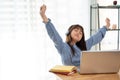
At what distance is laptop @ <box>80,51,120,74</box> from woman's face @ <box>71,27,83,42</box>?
0.86m

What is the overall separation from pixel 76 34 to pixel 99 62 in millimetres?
885

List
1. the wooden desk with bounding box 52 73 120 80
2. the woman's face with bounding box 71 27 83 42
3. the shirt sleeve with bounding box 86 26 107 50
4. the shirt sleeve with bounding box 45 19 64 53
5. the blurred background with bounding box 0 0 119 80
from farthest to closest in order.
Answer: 1. the blurred background with bounding box 0 0 119 80
2. the shirt sleeve with bounding box 86 26 107 50
3. the woman's face with bounding box 71 27 83 42
4. the shirt sleeve with bounding box 45 19 64 53
5. the wooden desk with bounding box 52 73 120 80

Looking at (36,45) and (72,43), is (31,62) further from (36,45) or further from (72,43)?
(72,43)

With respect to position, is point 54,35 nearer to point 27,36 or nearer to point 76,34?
point 76,34

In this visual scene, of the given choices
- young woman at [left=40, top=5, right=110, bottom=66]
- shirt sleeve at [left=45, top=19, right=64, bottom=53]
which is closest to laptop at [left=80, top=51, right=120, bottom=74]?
young woman at [left=40, top=5, right=110, bottom=66]

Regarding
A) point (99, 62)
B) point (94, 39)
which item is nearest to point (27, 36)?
point (94, 39)

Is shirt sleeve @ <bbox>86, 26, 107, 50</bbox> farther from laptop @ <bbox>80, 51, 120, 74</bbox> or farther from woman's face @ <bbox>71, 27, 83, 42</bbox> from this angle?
laptop @ <bbox>80, 51, 120, 74</bbox>

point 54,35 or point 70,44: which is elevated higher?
point 54,35

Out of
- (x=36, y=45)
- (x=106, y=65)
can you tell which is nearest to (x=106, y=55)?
(x=106, y=65)

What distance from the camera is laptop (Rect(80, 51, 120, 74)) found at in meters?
2.11

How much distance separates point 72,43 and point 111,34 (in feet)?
3.86

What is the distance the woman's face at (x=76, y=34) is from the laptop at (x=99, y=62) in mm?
860

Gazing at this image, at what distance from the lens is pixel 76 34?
2.99m

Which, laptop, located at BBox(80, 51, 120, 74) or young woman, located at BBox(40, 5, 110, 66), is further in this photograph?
young woman, located at BBox(40, 5, 110, 66)
